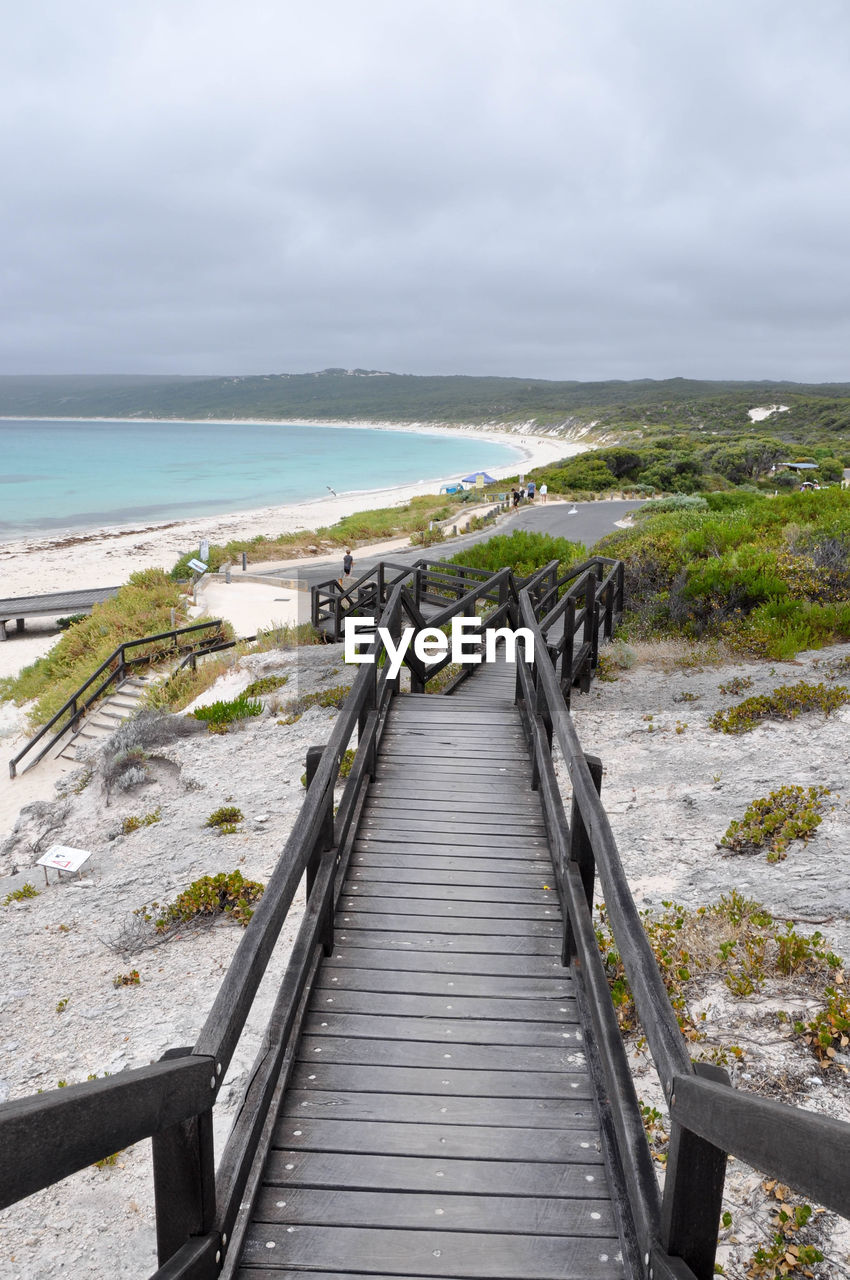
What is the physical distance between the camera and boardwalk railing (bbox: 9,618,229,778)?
47.1ft

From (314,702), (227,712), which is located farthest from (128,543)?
(314,702)

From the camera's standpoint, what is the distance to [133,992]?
5.67 metres

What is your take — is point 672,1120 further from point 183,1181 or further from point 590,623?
point 590,623

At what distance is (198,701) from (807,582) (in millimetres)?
10386

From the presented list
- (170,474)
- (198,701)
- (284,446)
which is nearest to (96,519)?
(170,474)

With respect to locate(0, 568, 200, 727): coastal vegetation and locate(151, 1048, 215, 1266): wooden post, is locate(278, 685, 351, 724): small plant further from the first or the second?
locate(151, 1048, 215, 1266): wooden post

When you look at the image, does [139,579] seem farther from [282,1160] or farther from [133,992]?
[282,1160]

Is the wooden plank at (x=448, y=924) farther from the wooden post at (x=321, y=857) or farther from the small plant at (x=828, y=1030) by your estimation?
the small plant at (x=828, y=1030)

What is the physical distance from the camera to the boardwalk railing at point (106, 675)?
47.1ft

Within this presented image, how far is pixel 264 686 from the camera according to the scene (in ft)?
42.8

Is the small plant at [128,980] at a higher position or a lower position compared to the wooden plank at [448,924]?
lower

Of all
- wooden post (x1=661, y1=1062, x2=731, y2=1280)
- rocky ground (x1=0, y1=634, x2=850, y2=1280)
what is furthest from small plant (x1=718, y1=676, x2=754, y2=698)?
wooden post (x1=661, y1=1062, x2=731, y2=1280)

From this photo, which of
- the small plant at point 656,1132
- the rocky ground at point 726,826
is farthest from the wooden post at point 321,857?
the rocky ground at point 726,826

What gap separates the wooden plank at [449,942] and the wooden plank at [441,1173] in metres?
1.21
